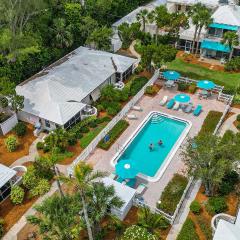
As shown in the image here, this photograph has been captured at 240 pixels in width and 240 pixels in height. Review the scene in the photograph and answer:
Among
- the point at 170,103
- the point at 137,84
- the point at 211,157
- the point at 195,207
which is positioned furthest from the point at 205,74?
the point at 195,207

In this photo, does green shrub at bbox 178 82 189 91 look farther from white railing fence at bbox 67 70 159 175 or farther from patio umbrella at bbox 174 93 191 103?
white railing fence at bbox 67 70 159 175

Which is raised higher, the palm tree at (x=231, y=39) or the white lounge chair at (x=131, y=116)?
the palm tree at (x=231, y=39)

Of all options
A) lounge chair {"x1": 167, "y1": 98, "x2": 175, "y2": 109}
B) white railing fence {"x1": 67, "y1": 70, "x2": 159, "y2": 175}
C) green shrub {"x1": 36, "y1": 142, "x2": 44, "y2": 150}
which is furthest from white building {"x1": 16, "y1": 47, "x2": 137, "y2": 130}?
lounge chair {"x1": 167, "y1": 98, "x2": 175, "y2": 109}

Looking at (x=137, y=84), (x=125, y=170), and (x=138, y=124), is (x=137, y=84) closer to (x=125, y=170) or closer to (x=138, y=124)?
(x=138, y=124)

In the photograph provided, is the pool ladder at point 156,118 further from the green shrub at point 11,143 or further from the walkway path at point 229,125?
the green shrub at point 11,143

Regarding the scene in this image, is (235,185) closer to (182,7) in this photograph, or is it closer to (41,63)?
(41,63)

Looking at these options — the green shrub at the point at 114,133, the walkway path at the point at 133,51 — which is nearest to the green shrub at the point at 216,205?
the green shrub at the point at 114,133
